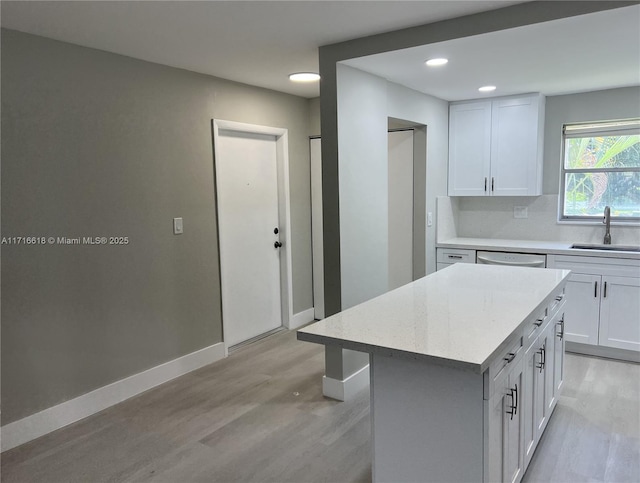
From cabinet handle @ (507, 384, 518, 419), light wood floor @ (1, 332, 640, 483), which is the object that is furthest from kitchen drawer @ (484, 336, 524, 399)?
light wood floor @ (1, 332, 640, 483)

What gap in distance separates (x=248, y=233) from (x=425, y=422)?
9.33ft

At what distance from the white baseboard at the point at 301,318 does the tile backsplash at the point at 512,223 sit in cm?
158

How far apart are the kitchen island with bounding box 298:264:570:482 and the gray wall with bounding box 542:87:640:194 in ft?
8.21

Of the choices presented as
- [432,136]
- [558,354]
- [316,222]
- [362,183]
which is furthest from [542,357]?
[316,222]

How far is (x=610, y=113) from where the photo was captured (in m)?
4.11

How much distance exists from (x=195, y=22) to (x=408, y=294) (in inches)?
72.2

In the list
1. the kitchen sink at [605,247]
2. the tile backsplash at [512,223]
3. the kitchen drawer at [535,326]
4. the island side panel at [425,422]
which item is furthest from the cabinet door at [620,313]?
the island side panel at [425,422]

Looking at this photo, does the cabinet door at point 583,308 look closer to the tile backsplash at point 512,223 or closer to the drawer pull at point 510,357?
the tile backsplash at point 512,223

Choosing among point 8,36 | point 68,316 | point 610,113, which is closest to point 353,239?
point 68,316

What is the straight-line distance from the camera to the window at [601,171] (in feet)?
13.6

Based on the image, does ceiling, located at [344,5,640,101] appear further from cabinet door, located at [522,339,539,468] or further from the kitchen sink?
cabinet door, located at [522,339,539,468]

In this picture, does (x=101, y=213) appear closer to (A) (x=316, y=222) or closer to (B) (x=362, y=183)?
(B) (x=362, y=183)

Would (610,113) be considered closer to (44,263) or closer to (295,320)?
(295,320)

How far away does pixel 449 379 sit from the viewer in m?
1.73
